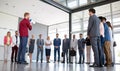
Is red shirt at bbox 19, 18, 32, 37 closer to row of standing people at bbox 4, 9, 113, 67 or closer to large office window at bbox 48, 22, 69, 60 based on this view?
row of standing people at bbox 4, 9, 113, 67

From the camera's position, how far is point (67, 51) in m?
7.49

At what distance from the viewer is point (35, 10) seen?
30.8ft

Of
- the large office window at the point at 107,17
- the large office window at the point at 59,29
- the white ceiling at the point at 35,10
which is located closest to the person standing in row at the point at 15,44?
the white ceiling at the point at 35,10

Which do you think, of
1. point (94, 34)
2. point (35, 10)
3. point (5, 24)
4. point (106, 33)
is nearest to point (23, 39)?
point (94, 34)

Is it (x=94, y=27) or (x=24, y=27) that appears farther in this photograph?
(x=24, y=27)

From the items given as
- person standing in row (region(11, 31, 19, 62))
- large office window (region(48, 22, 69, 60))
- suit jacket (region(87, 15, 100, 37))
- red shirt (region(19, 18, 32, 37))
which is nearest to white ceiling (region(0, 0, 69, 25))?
large office window (region(48, 22, 69, 60))

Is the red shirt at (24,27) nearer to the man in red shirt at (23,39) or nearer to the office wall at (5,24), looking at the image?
the man in red shirt at (23,39)

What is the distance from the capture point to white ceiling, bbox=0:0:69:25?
8234 millimetres

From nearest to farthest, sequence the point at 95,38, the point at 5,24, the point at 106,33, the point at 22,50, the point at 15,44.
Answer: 1. the point at 95,38
2. the point at 22,50
3. the point at 106,33
4. the point at 15,44
5. the point at 5,24

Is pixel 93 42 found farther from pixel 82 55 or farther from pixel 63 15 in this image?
pixel 63 15

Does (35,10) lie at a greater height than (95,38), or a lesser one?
greater

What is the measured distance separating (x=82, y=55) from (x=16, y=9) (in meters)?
4.95

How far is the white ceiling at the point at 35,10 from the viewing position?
324 inches

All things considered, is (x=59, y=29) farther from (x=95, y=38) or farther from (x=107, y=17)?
(x=95, y=38)
